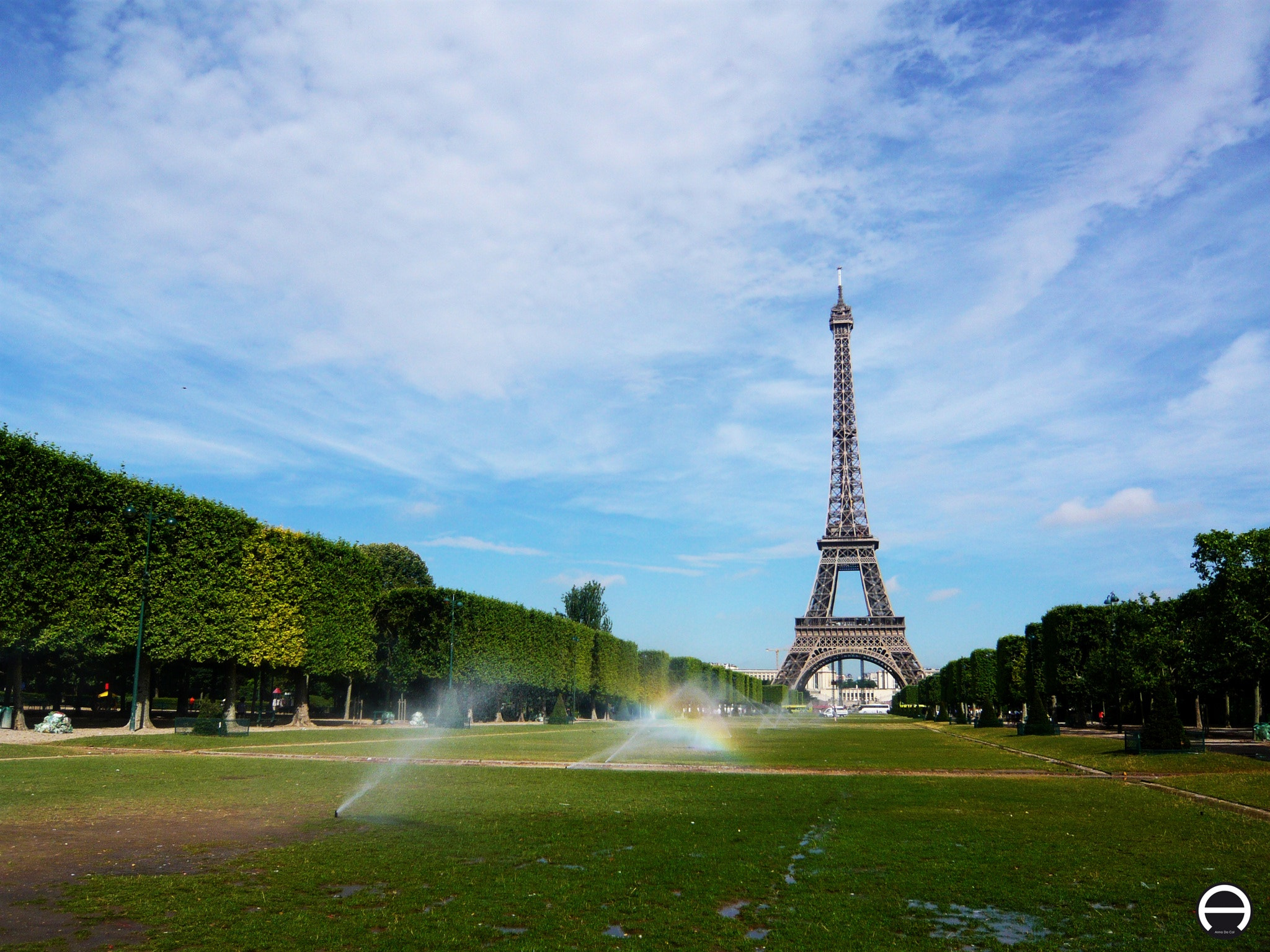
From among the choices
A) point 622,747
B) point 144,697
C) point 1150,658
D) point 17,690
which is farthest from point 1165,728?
point 17,690

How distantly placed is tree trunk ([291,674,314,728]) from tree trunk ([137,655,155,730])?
9715 mm

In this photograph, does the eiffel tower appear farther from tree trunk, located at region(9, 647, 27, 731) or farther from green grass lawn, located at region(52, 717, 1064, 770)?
tree trunk, located at region(9, 647, 27, 731)

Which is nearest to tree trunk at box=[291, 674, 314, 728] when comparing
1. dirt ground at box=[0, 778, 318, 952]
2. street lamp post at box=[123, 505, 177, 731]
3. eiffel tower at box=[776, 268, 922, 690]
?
street lamp post at box=[123, 505, 177, 731]

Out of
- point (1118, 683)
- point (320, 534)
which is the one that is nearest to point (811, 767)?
point (320, 534)

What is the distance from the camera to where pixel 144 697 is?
45.5 m

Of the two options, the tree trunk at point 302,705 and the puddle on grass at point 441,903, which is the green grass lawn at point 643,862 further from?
the tree trunk at point 302,705

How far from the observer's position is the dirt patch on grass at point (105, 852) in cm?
897

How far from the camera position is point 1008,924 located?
980 centimetres

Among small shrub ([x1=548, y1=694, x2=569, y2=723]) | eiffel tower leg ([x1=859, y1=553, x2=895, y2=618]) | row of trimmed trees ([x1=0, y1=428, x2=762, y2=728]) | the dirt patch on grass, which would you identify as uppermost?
eiffel tower leg ([x1=859, y1=553, x2=895, y2=618])

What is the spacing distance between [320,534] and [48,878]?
45874mm

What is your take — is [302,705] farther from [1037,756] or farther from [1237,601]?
[1237,601]

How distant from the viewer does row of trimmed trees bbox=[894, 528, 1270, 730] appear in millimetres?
44188

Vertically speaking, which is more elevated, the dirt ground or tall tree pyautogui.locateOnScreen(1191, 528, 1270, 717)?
tall tree pyautogui.locateOnScreen(1191, 528, 1270, 717)

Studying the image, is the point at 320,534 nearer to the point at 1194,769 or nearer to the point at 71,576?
the point at 71,576
